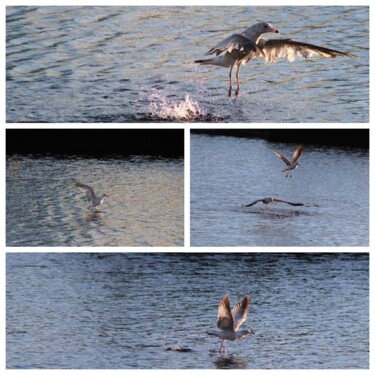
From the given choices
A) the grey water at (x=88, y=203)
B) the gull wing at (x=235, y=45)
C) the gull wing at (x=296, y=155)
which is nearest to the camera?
the gull wing at (x=235, y=45)

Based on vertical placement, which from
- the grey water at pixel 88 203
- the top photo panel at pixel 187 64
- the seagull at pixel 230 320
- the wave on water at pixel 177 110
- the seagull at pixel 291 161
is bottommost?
the seagull at pixel 230 320

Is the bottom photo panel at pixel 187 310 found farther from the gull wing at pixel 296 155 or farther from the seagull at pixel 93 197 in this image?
the gull wing at pixel 296 155

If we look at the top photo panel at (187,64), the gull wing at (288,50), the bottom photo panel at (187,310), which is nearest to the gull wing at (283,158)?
the top photo panel at (187,64)

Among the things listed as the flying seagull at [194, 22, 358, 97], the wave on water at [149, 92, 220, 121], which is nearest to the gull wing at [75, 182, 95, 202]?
the wave on water at [149, 92, 220, 121]

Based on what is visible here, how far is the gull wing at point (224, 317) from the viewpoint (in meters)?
9.92

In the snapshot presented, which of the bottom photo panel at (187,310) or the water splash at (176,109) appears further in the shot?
the water splash at (176,109)

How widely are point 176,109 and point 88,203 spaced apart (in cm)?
109

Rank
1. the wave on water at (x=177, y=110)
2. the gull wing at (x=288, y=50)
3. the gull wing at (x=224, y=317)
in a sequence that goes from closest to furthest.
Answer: the gull wing at (x=224, y=317) < the wave on water at (x=177, y=110) < the gull wing at (x=288, y=50)

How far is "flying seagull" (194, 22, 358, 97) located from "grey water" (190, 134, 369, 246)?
0.81 m

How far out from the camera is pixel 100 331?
10422 millimetres

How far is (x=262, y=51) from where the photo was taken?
10680mm

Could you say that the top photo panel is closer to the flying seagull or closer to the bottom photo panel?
the flying seagull

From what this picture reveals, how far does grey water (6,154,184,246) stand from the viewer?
1048 centimetres
